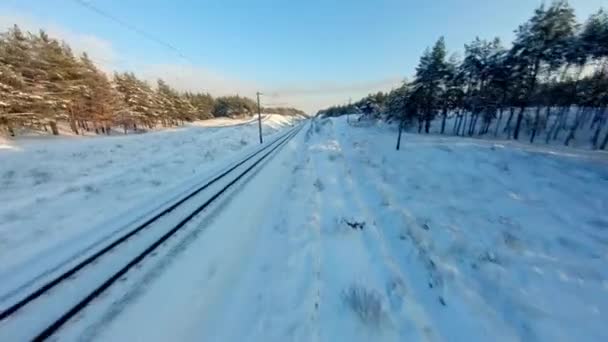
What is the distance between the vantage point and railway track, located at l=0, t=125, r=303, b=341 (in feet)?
13.5

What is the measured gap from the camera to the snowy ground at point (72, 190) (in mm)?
7277

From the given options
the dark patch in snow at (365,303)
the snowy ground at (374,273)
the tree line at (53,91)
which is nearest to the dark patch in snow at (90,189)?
the snowy ground at (374,273)

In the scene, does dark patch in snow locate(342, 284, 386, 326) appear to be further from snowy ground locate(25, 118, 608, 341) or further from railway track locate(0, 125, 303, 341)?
railway track locate(0, 125, 303, 341)

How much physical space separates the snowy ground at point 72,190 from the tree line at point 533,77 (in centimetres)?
2201

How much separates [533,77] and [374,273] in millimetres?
34557

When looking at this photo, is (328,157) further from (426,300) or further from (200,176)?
(426,300)

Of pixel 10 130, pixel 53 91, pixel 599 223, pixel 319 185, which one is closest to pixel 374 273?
pixel 319 185

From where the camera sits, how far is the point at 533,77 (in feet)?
93.0

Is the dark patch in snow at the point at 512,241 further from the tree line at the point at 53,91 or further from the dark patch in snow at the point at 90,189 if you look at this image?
the tree line at the point at 53,91

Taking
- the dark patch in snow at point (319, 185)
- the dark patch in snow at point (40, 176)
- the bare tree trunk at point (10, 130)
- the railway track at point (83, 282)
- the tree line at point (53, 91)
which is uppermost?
the tree line at point (53, 91)

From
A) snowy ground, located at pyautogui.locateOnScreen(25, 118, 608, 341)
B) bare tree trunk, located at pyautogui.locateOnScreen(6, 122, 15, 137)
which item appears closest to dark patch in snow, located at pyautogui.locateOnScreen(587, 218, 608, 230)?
snowy ground, located at pyautogui.locateOnScreen(25, 118, 608, 341)

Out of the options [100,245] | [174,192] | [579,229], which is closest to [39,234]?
[100,245]

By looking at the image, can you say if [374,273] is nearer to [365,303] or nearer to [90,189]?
[365,303]

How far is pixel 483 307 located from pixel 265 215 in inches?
255
